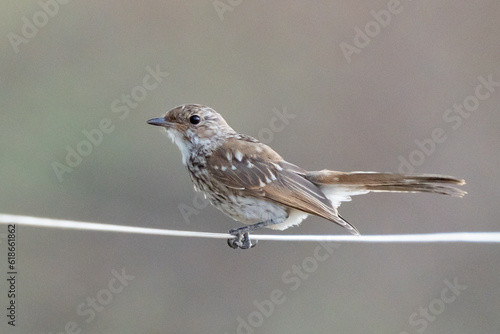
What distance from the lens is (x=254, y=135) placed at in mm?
9609

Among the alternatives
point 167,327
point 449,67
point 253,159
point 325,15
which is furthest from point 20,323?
point 449,67

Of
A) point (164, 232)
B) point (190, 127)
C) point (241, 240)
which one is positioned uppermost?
point (190, 127)

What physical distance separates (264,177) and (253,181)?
0.36 ft

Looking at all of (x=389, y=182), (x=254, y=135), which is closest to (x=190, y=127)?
(x=389, y=182)

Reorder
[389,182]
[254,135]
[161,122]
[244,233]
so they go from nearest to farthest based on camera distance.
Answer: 1. [389,182]
2. [244,233]
3. [161,122]
4. [254,135]

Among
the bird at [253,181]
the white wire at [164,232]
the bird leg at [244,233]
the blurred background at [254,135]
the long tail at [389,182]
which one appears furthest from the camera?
the blurred background at [254,135]

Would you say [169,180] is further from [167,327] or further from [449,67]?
[449,67]

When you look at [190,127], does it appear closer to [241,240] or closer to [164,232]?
[241,240]

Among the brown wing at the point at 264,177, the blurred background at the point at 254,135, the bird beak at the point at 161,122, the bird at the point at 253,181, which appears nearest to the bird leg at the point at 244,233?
the bird at the point at 253,181

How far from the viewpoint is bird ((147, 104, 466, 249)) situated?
17.1 ft

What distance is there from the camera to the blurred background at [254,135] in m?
8.23

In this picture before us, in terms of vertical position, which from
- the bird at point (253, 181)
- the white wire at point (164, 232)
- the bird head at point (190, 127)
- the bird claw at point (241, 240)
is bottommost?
the bird claw at point (241, 240)

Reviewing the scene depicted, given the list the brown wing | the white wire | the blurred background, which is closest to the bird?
the brown wing

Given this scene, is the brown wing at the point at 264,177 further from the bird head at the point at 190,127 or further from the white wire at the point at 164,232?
the white wire at the point at 164,232
